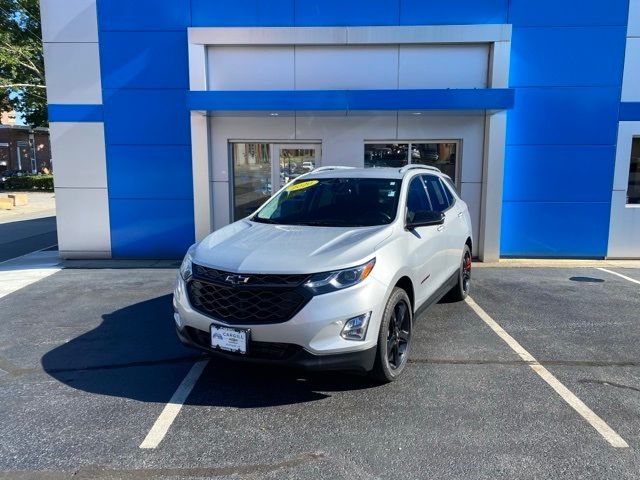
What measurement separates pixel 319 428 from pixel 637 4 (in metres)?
9.78

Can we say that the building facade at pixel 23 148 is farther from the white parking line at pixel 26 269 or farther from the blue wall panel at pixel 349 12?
the blue wall panel at pixel 349 12

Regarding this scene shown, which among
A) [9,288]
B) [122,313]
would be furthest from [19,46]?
[122,313]

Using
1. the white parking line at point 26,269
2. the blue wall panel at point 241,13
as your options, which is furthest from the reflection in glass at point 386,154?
the white parking line at point 26,269

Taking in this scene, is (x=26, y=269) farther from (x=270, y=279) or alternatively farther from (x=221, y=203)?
(x=270, y=279)

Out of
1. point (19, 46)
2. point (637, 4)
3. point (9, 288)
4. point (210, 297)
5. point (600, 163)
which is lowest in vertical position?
point (9, 288)

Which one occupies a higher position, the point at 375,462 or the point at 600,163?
the point at 600,163

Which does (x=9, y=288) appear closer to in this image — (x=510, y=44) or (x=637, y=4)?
(x=510, y=44)

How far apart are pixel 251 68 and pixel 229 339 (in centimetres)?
696

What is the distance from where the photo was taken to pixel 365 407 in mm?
3760

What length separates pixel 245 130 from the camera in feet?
31.0

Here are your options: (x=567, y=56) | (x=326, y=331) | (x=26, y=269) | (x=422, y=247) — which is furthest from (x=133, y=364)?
(x=567, y=56)

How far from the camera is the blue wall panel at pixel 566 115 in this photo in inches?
357

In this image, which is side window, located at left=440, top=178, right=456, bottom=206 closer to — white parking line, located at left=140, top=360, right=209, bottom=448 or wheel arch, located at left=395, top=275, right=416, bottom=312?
wheel arch, located at left=395, top=275, right=416, bottom=312

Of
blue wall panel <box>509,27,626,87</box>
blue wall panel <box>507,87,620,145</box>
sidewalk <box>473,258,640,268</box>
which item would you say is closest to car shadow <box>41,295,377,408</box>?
sidewalk <box>473,258,640,268</box>
